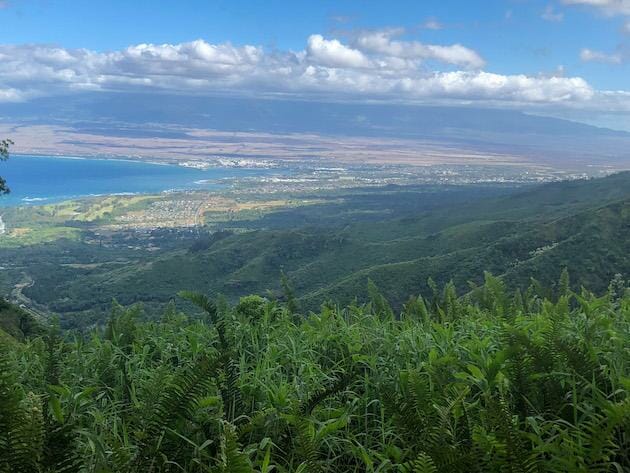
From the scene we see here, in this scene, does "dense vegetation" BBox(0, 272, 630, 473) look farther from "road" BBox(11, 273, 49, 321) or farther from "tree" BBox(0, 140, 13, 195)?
"road" BBox(11, 273, 49, 321)

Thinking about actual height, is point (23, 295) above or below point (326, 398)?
below

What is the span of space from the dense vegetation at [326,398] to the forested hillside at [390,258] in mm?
12486

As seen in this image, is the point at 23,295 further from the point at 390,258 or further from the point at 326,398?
the point at 326,398

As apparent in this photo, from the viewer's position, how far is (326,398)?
3283 millimetres

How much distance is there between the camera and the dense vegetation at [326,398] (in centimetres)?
252

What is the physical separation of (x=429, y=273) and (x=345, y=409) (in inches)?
1474

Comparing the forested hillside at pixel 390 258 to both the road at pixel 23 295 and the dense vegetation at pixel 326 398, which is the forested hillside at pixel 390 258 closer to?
the road at pixel 23 295

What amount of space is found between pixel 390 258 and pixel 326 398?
54.7m

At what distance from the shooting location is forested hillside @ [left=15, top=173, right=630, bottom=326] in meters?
35.5

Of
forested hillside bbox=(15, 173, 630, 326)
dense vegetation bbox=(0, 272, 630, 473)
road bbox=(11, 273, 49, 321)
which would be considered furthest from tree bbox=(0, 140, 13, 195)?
road bbox=(11, 273, 49, 321)

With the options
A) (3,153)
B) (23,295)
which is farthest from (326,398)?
(23,295)

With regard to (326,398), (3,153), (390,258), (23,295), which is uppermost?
(3,153)

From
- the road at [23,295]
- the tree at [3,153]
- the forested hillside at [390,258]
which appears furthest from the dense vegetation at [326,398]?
the road at [23,295]

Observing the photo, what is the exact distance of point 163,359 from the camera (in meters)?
3.92
